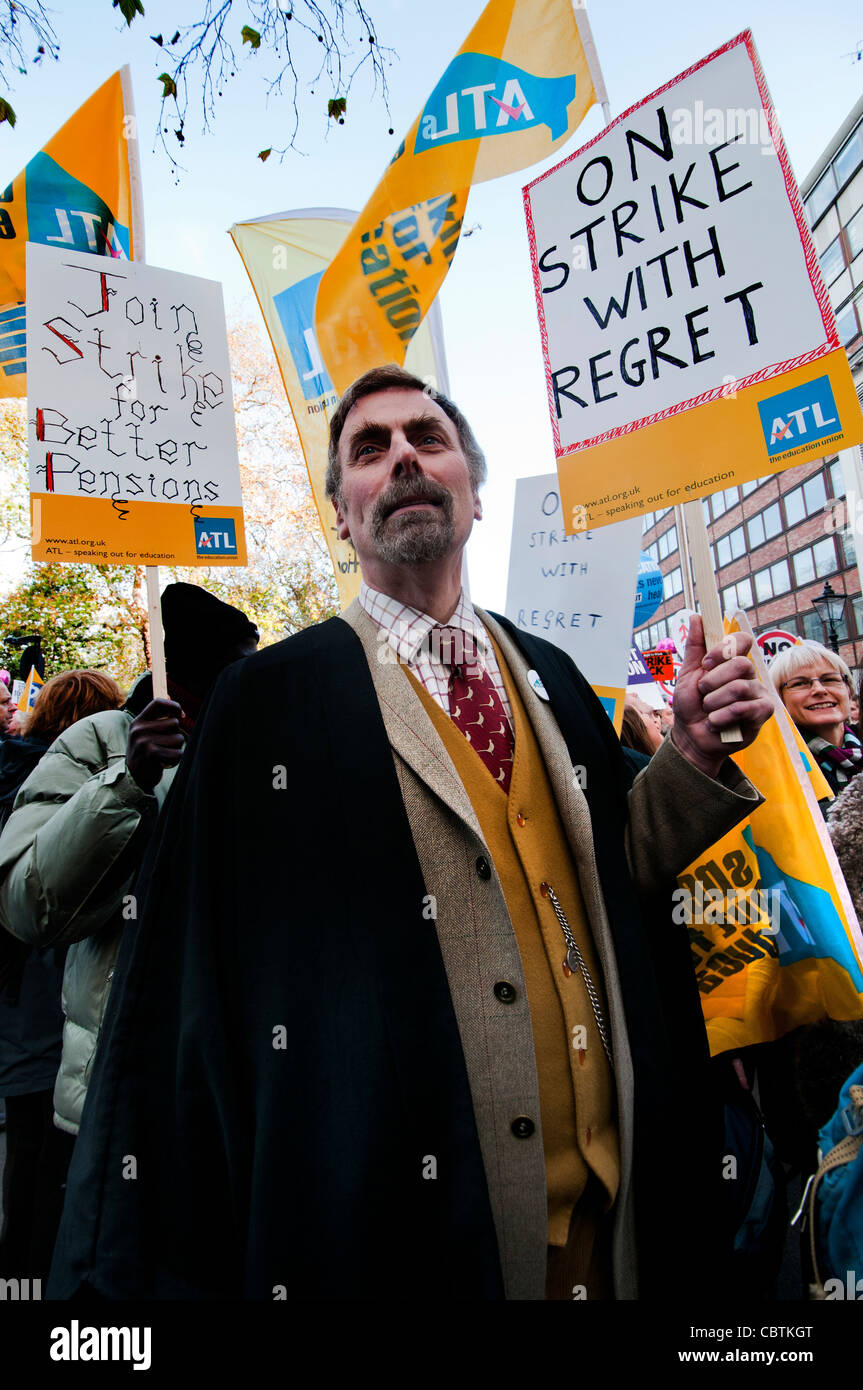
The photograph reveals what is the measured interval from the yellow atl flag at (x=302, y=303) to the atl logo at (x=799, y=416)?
8.09ft

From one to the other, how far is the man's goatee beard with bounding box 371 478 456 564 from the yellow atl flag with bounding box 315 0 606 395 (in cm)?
152

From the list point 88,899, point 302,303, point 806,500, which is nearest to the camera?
point 88,899

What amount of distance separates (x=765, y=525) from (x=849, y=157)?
745 inches

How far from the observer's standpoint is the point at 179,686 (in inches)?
97.0

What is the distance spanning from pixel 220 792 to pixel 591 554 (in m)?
2.43

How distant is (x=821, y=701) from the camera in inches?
138

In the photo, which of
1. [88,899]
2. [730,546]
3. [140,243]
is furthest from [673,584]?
[88,899]

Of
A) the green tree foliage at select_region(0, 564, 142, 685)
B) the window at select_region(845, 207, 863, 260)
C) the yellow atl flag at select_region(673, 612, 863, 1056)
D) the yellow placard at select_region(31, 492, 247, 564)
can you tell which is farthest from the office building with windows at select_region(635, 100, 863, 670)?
the yellow placard at select_region(31, 492, 247, 564)

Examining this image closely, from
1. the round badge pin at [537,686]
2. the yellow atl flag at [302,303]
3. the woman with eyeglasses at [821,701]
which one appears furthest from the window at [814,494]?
the round badge pin at [537,686]

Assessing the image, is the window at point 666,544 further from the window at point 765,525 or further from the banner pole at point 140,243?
the banner pole at point 140,243

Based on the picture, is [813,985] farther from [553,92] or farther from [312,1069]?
[553,92]

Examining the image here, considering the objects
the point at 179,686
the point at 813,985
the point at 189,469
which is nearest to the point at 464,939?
the point at 813,985

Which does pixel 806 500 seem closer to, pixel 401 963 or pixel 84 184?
pixel 84 184

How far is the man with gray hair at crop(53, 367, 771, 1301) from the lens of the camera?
1190 mm
